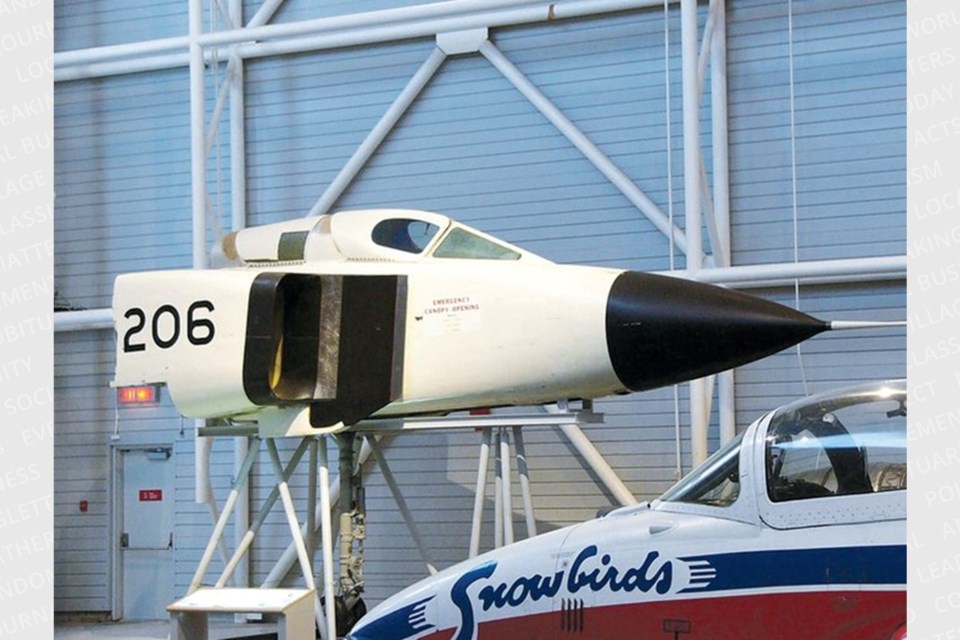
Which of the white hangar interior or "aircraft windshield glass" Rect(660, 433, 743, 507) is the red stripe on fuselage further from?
the white hangar interior

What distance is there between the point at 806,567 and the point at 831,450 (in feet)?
1.78

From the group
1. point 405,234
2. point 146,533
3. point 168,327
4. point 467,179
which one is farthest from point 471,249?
point 146,533

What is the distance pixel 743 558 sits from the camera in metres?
4.40

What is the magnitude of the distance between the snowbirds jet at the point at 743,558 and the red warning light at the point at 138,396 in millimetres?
7176

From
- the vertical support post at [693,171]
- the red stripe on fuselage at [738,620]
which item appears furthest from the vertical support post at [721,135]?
the red stripe on fuselage at [738,620]

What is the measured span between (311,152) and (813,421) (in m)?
7.70

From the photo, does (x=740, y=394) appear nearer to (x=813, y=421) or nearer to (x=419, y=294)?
(x=419, y=294)

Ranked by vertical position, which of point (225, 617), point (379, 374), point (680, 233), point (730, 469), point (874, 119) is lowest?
point (225, 617)

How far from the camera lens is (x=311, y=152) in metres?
11.4

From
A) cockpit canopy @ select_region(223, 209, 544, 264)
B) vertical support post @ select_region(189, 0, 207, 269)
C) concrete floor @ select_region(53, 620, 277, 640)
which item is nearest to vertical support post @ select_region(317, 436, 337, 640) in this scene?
cockpit canopy @ select_region(223, 209, 544, 264)

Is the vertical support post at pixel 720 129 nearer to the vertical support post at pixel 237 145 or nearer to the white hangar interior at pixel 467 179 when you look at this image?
the white hangar interior at pixel 467 179

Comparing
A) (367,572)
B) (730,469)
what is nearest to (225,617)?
(367,572)

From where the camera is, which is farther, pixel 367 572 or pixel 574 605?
pixel 367 572

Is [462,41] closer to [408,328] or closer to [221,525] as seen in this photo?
[408,328]
